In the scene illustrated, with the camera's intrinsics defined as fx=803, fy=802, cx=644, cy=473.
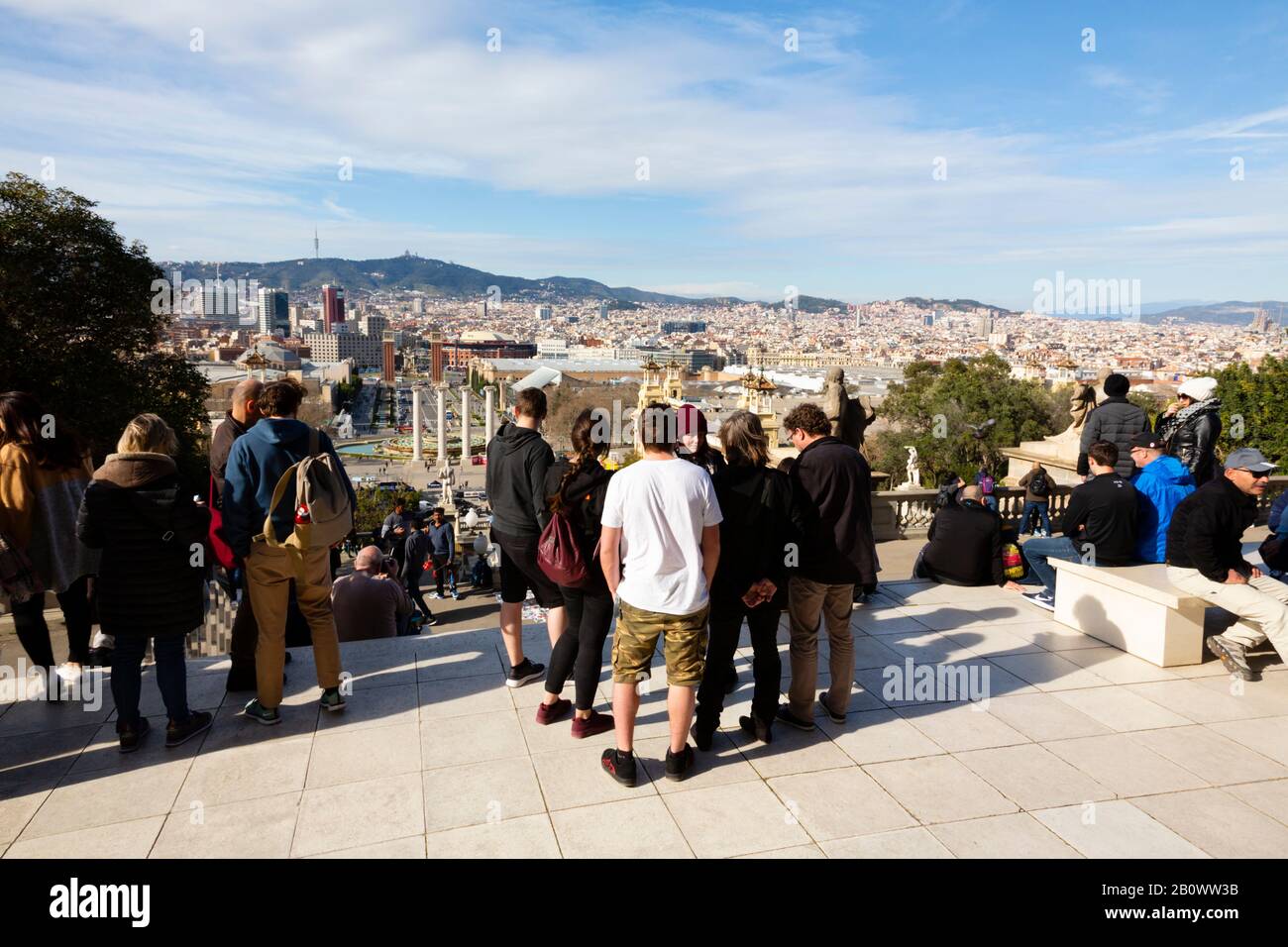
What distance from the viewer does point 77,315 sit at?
17.0 metres

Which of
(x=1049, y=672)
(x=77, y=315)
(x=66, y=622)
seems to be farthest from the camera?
(x=77, y=315)

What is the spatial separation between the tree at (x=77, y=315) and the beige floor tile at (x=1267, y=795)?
18.4 m

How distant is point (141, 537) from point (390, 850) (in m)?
1.89

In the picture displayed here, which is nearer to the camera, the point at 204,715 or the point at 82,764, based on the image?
the point at 82,764

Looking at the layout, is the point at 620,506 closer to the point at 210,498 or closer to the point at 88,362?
the point at 210,498

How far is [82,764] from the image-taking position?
12.2 ft

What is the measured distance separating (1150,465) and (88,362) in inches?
739

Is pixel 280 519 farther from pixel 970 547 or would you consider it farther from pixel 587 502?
pixel 970 547

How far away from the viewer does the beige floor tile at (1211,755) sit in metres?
3.64

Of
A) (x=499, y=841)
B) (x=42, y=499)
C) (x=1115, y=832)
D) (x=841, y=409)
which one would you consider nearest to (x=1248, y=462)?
(x=1115, y=832)

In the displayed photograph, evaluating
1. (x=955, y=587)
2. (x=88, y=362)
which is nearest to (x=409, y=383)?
(x=88, y=362)

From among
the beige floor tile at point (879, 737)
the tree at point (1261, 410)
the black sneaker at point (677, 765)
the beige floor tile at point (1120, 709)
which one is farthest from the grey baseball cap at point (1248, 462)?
the tree at point (1261, 410)

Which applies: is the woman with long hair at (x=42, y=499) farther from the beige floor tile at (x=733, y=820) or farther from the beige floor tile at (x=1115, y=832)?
the beige floor tile at (x=1115, y=832)

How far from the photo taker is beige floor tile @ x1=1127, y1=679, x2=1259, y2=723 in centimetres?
427
